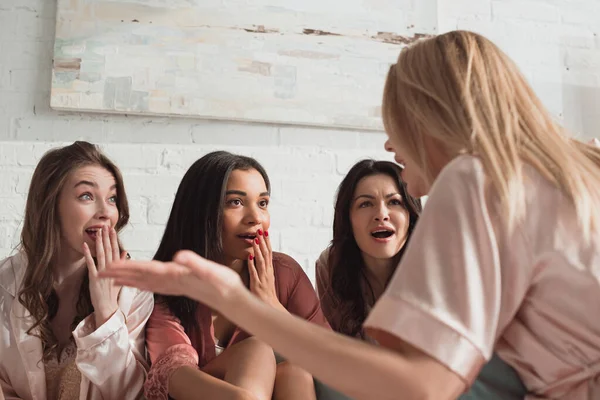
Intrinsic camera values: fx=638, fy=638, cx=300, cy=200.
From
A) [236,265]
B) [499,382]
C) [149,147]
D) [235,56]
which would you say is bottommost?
[499,382]

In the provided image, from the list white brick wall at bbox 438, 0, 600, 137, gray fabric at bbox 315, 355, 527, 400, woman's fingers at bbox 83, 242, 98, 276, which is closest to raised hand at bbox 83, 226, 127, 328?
woman's fingers at bbox 83, 242, 98, 276

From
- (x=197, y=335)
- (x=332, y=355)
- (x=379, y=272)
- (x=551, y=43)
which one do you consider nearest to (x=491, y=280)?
(x=332, y=355)

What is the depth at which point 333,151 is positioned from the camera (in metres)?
2.09

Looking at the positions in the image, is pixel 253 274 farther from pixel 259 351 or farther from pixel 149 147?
pixel 149 147

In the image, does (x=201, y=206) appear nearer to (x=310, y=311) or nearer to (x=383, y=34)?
(x=310, y=311)

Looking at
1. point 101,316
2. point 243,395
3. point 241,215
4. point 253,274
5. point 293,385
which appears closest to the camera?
point 243,395

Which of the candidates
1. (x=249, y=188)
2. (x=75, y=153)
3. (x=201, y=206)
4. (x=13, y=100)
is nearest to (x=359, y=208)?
(x=249, y=188)

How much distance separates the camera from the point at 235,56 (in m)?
2.03

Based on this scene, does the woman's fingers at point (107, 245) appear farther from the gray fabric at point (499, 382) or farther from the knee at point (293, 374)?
the gray fabric at point (499, 382)

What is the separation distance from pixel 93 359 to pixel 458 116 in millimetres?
917

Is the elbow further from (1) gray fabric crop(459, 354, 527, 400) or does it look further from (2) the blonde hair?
(2) the blonde hair

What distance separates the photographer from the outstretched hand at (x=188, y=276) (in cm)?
67

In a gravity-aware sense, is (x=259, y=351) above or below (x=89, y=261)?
below

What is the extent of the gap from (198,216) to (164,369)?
41 centimetres
